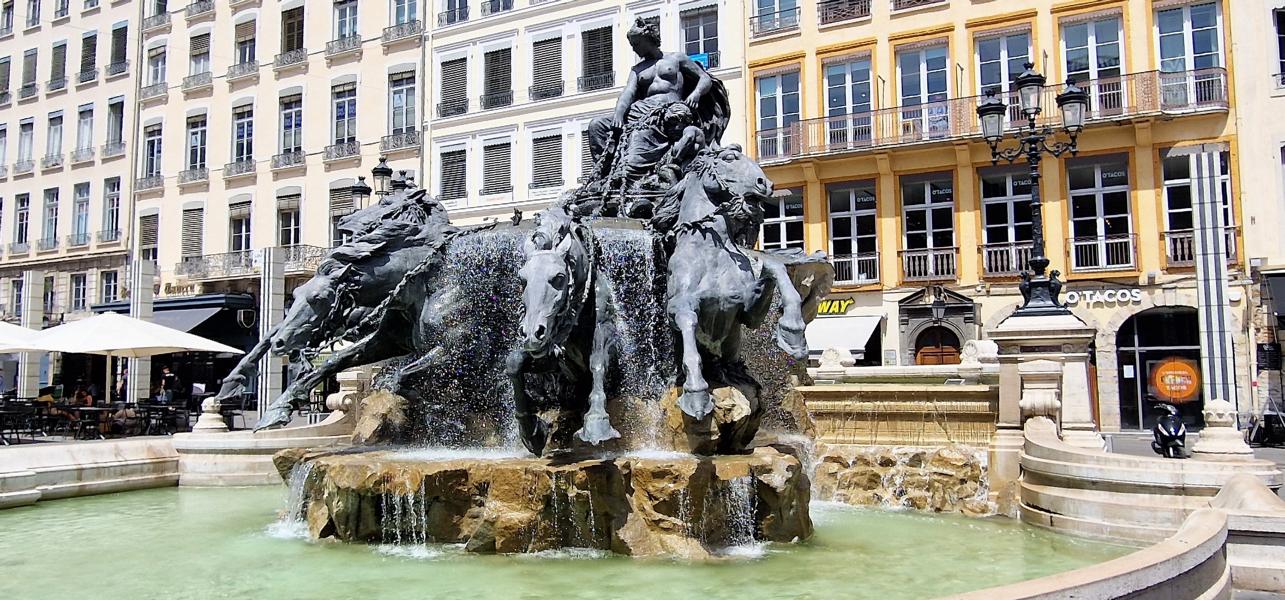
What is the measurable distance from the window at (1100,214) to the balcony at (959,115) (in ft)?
4.56

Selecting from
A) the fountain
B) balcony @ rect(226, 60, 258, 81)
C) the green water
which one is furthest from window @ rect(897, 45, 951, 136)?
balcony @ rect(226, 60, 258, 81)

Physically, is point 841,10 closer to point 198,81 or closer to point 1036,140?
point 1036,140

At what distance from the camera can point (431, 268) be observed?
932cm

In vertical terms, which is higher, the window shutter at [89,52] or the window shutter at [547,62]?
the window shutter at [89,52]

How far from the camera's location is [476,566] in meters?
6.41

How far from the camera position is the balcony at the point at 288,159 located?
116 ft

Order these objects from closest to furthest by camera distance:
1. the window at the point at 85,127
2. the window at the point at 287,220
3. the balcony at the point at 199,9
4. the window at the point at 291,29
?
the window at the point at 287,220 → the window at the point at 291,29 → the balcony at the point at 199,9 → the window at the point at 85,127

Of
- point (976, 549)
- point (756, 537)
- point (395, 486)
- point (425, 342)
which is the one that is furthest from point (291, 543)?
point (976, 549)

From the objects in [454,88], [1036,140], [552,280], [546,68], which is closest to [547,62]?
[546,68]

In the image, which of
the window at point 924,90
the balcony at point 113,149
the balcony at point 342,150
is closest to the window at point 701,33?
the window at point 924,90

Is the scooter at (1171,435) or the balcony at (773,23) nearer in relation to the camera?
the scooter at (1171,435)

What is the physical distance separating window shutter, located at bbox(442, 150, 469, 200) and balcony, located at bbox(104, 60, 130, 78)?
15805mm

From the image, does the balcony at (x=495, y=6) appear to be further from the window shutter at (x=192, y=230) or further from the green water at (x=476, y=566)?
the green water at (x=476, y=566)

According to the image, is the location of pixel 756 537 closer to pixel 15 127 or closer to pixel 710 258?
pixel 710 258
